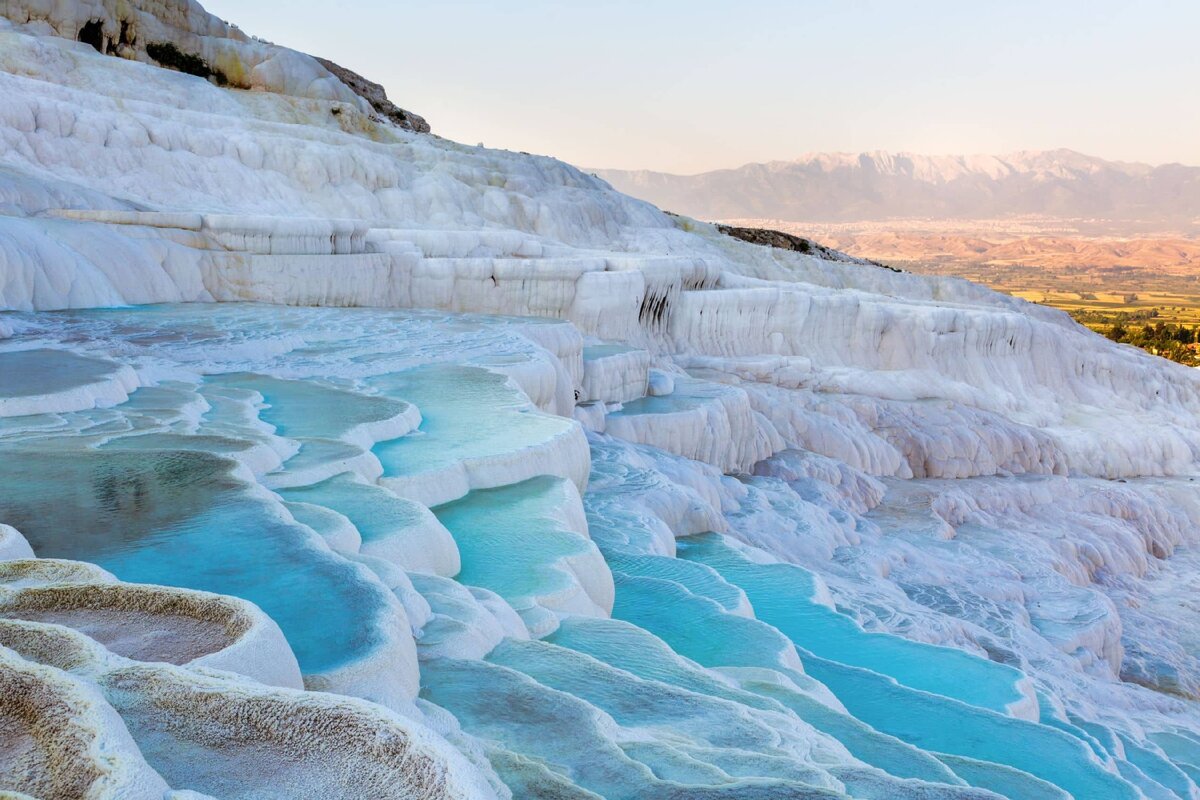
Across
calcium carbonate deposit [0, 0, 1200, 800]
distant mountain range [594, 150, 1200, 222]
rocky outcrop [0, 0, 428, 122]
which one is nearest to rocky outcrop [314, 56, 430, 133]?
rocky outcrop [0, 0, 428, 122]

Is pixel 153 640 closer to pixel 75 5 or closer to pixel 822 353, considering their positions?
pixel 822 353

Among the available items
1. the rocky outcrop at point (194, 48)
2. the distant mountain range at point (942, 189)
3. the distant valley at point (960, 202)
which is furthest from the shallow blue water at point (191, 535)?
the distant mountain range at point (942, 189)

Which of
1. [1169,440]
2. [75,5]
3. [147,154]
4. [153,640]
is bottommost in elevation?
[1169,440]

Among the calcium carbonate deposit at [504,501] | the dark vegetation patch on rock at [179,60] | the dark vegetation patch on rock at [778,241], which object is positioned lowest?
the calcium carbonate deposit at [504,501]

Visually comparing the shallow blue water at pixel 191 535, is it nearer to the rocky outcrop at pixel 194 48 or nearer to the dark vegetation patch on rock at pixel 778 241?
the rocky outcrop at pixel 194 48

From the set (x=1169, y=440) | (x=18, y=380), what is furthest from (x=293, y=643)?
(x=1169, y=440)

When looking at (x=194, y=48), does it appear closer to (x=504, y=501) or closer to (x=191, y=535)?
(x=504, y=501)

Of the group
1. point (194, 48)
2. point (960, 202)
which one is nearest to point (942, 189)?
point (960, 202)
